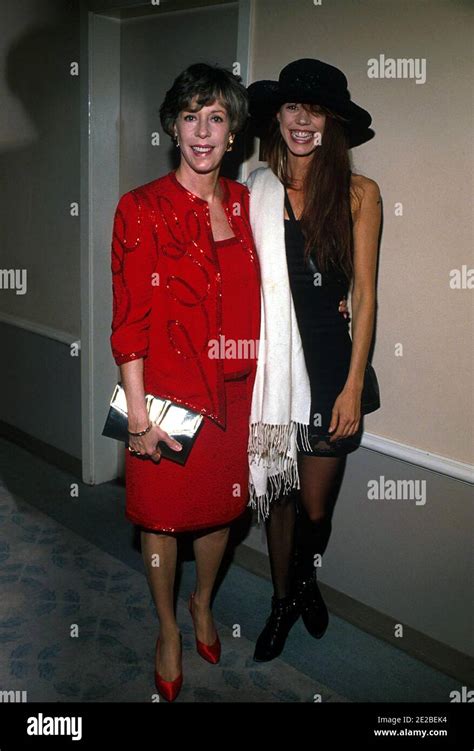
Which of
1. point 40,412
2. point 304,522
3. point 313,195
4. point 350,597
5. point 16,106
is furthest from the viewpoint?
point 40,412

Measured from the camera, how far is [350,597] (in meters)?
2.60

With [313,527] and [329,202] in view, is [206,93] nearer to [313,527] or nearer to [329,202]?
[329,202]

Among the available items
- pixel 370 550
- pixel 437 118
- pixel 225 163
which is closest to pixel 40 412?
pixel 225 163

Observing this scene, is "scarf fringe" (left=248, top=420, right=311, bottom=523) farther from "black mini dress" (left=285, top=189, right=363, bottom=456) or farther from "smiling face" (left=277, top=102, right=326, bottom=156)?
"smiling face" (left=277, top=102, right=326, bottom=156)

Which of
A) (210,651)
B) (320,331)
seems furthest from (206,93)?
(210,651)

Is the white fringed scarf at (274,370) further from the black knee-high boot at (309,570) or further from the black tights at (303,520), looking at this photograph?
the black knee-high boot at (309,570)

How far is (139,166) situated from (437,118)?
1501 millimetres

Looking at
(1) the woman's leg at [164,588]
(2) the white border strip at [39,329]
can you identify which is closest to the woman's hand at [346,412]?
(1) the woman's leg at [164,588]

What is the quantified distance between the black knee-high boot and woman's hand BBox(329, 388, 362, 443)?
34cm

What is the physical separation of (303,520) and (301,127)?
1179 millimetres

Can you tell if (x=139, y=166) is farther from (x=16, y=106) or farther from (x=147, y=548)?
(x=147, y=548)

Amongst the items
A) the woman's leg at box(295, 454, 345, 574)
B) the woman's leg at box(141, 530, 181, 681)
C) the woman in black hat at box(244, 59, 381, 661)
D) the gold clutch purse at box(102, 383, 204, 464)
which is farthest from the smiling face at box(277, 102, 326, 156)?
the woman's leg at box(141, 530, 181, 681)

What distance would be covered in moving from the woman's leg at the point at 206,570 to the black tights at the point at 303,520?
0.18 metres

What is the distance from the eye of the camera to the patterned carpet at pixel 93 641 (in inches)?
87.5
